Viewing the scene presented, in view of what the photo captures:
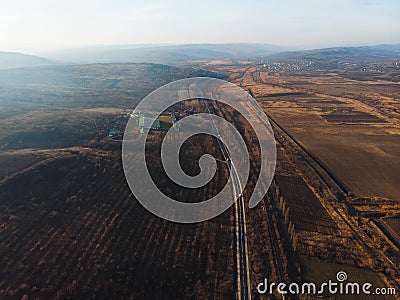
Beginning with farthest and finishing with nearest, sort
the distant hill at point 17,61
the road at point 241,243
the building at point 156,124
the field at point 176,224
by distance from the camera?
the distant hill at point 17,61
the building at point 156,124
the field at point 176,224
the road at point 241,243

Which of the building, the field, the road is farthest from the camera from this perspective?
the building

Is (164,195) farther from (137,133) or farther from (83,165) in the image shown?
Answer: (137,133)

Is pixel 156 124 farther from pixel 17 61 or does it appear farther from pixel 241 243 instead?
pixel 17 61

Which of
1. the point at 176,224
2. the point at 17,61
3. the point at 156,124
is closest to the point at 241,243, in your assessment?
the point at 176,224

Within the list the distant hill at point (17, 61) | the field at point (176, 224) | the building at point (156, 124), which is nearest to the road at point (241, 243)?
the field at point (176, 224)

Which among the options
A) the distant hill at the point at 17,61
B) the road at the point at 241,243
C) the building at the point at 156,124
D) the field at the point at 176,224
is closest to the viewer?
Answer: the road at the point at 241,243

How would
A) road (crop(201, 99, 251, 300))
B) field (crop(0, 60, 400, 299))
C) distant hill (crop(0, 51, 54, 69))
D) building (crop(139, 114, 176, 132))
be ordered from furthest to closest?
distant hill (crop(0, 51, 54, 69)), building (crop(139, 114, 176, 132)), field (crop(0, 60, 400, 299)), road (crop(201, 99, 251, 300))

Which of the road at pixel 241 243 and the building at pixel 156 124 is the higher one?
the building at pixel 156 124

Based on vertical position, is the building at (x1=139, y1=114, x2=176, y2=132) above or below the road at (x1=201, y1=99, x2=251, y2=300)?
above

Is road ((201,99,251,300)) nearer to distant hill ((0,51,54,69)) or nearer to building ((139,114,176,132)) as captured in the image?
building ((139,114,176,132))

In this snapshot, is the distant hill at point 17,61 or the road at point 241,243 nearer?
the road at point 241,243

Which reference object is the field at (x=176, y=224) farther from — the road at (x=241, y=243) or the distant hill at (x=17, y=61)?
the distant hill at (x=17, y=61)

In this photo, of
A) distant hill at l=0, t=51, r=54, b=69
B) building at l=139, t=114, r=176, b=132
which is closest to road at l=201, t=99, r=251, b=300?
building at l=139, t=114, r=176, b=132
